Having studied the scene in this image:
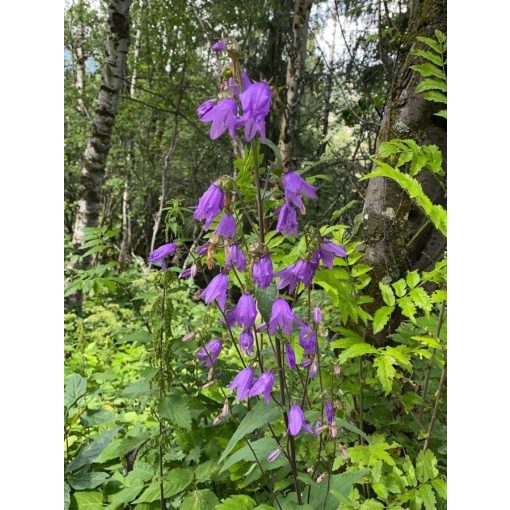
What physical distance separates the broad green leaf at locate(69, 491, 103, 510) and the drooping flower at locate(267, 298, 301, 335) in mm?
758

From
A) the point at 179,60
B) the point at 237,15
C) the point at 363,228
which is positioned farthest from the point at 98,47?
the point at 363,228

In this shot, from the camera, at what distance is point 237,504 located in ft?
3.19

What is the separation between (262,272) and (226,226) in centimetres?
9

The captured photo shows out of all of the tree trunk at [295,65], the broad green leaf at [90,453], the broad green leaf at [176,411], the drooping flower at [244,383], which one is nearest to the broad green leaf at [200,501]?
the broad green leaf at [176,411]

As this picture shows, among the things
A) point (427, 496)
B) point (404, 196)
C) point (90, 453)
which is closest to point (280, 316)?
point (427, 496)

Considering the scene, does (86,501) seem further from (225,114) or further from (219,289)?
(225,114)

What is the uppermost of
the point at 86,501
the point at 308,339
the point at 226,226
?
the point at 226,226

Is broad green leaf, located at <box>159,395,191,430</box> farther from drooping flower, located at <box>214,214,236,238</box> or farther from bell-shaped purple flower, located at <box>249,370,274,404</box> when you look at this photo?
drooping flower, located at <box>214,214,236,238</box>

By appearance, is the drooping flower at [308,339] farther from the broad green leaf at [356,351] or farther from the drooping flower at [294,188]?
the drooping flower at [294,188]

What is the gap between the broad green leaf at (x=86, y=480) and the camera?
1182 mm

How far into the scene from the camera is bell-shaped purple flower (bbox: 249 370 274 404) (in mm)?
816
